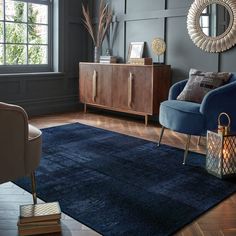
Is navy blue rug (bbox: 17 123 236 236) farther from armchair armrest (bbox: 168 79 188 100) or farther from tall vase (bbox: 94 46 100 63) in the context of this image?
tall vase (bbox: 94 46 100 63)

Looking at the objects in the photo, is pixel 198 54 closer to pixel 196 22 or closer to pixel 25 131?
pixel 196 22

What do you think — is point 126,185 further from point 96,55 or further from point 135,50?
point 96,55

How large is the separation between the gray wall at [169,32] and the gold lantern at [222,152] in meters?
1.71

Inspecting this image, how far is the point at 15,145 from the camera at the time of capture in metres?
1.80

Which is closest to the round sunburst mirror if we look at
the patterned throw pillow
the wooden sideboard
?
the wooden sideboard

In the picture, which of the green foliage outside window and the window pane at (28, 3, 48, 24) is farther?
the window pane at (28, 3, 48, 24)

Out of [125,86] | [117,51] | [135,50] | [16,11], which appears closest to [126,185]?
[125,86]

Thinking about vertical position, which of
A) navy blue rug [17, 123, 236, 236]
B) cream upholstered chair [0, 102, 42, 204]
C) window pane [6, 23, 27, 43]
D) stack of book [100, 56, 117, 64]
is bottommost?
navy blue rug [17, 123, 236, 236]

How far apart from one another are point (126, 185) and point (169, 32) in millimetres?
2844

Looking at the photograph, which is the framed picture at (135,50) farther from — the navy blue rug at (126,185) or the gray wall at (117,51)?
the navy blue rug at (126,185)

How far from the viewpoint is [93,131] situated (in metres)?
4.25

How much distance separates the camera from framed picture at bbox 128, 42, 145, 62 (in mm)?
5055

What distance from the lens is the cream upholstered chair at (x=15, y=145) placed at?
1.72 m

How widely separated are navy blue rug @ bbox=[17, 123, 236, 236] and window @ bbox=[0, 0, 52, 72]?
7.00 ft
